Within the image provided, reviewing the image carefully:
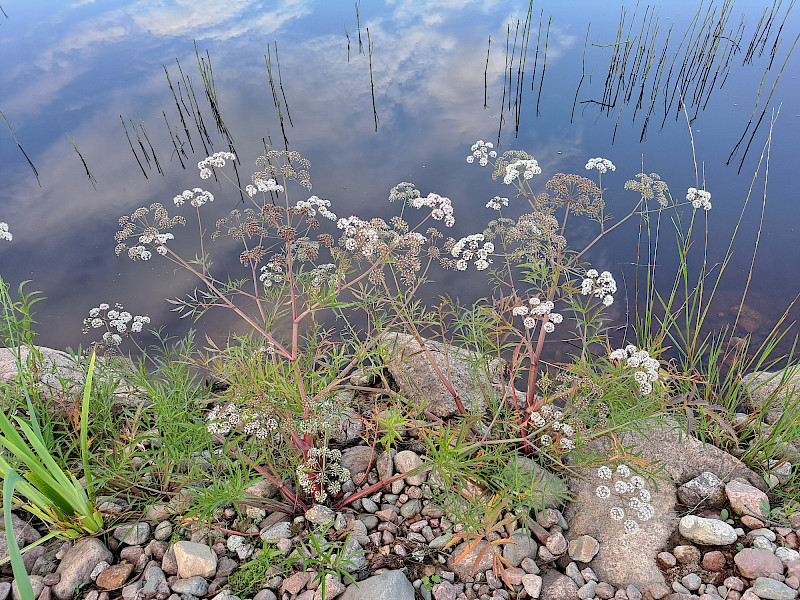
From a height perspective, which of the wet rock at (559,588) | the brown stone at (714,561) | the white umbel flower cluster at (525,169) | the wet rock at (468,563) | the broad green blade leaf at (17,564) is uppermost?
the white umbel flower cluster at (525,169)

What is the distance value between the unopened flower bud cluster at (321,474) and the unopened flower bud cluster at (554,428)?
124 centimetres

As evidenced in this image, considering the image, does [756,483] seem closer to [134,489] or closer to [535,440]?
[535,440]

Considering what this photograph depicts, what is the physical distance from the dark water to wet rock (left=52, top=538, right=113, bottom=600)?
315 centimetres

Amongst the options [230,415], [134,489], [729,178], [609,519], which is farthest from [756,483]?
[729,178]

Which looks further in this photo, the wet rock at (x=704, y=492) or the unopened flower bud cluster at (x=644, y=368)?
the wet rock at (x=704, y=492)

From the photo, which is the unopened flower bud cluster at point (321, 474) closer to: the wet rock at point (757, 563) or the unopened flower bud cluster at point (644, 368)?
the unopened flower bud cluster at point (644, 368)

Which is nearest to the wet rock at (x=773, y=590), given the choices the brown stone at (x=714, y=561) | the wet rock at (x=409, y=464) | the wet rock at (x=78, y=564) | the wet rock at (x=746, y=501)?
the brown stone at (x=714, y=561)

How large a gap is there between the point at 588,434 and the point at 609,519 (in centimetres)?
52

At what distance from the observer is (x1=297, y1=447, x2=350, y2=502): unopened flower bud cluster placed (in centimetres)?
296

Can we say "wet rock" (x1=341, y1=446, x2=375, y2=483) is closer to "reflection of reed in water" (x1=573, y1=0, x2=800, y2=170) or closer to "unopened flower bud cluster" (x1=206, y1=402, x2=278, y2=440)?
"unopened flower bud cluster" (x1=206, y1=402, x2=278, y2=440)

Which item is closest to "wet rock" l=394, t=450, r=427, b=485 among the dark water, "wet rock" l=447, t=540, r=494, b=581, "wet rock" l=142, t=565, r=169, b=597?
"wet rock" l=447, t=540, r=494, b=581

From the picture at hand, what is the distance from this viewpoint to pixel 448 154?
8430 millimetres

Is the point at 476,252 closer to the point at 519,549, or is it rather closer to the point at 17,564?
the point at 519,549

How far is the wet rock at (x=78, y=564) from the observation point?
8.87 ft
